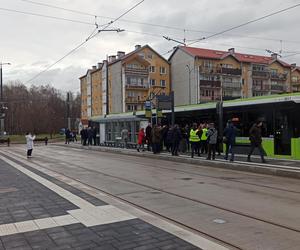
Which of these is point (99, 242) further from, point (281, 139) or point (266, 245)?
point (281, 139)

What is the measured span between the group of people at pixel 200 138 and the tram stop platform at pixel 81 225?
8653 mm

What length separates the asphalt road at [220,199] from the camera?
6.27 meters

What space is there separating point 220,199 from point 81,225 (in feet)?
12.3

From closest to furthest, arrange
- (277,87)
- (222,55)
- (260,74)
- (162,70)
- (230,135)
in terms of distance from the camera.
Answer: (230,135)
(222,55)
(162,70)
(260,74)
(277,87)

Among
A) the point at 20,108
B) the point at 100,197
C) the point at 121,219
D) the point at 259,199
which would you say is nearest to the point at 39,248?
the point at 121,219

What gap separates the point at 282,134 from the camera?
17.9 metres

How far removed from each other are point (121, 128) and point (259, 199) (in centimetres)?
2353

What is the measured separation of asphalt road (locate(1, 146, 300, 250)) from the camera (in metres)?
6.27

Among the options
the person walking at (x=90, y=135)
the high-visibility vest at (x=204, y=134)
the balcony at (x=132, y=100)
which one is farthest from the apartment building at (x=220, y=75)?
the high-visibility vest at (x=204, y=134)

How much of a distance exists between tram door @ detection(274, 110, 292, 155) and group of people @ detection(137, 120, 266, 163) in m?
0.83

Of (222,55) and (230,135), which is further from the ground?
(222,55)

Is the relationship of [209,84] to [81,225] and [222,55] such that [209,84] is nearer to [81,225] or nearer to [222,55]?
[222,55]

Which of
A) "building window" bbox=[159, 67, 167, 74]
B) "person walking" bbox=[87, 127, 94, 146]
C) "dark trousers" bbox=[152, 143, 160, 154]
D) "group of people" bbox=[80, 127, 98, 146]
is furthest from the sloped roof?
"dark trousers" bbox=[152, 143, 160, 154]

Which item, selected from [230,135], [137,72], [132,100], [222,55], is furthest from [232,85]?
[230,135]
